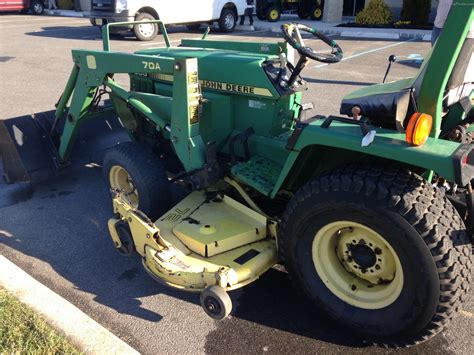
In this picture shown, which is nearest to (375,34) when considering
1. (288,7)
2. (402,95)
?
(288,7)

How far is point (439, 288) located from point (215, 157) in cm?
169

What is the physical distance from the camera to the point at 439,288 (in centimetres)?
216

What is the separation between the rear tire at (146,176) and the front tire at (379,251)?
1165 mm

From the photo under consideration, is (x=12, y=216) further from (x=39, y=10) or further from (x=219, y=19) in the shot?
(x=39, y=10)

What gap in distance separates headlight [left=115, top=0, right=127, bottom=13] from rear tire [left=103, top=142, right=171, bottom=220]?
1002 centimetres

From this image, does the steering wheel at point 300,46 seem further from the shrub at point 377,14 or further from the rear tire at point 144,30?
the shrub at point 377,14

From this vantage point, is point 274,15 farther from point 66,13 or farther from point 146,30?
point 66,13

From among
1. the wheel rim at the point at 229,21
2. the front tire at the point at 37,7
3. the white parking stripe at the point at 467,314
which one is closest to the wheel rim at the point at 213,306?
the white parking stripe at the point at 467,314

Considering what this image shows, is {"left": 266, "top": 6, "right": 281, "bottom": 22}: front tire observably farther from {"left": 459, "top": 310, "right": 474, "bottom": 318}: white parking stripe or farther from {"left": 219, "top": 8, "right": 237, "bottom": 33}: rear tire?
{"left": 459, "top": 310, "right": 474, "bottom": 318}: white parking stripe

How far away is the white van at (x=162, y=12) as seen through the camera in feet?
40.9

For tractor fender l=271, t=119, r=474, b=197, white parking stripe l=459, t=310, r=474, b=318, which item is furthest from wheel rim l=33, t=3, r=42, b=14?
white parking stripe l=459, t=310, r=474, b=318

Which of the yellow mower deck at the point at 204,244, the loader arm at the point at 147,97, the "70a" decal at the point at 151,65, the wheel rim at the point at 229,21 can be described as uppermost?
the wheel rim at the point at 229,21

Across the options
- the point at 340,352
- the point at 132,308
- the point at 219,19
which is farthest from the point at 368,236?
the point at 219,19

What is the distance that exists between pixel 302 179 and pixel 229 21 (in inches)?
525
